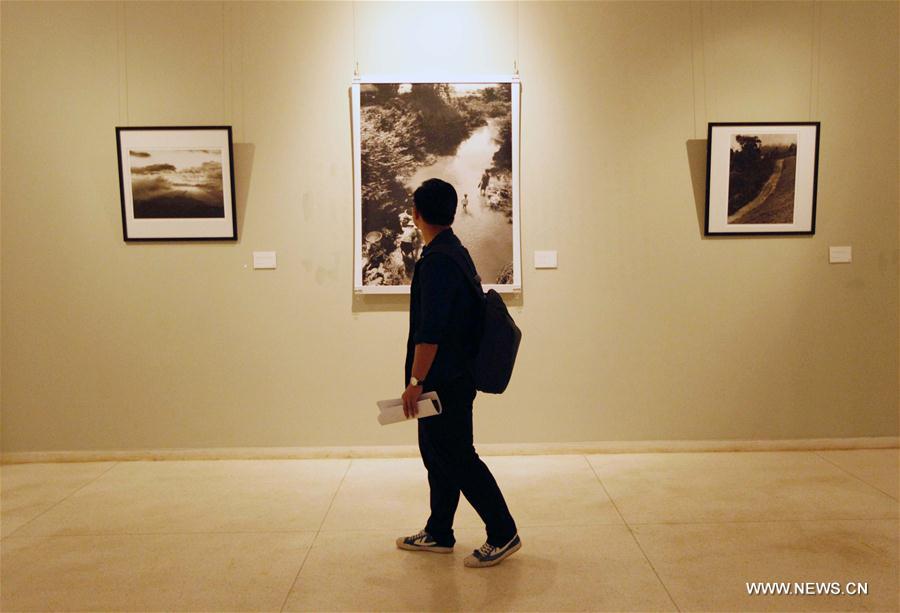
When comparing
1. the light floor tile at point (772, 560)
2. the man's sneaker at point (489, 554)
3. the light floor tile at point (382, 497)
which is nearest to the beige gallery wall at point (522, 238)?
the light floor tile at point (382, 497)

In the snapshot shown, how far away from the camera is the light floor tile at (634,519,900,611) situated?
2.47m

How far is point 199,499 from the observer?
360 cm

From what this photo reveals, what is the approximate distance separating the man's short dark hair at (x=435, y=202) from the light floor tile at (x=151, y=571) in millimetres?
1530

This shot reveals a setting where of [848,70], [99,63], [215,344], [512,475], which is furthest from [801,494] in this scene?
[99,63]

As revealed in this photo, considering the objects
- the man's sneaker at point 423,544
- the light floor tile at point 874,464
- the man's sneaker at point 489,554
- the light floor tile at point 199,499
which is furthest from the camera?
the light floor tile at point 874,464

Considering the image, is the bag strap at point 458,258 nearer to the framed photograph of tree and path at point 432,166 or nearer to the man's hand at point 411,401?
the man's hand at point 411,401

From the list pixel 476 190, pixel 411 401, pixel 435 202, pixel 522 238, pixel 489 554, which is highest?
pixel 476 190

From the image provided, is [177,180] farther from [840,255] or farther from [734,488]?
[840,255]

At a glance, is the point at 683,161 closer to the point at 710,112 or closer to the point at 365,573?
the point at 710,112

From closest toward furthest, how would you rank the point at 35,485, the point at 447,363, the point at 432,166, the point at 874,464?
the point at 447,363
the point at 35,485
the point at 874,464
the point at 432,166

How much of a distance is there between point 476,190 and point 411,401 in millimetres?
1932

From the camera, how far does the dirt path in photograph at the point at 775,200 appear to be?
4.20 meters

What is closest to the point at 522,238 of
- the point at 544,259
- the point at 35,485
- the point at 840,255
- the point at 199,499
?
the point at 544,259

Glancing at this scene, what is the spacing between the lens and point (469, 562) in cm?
274
